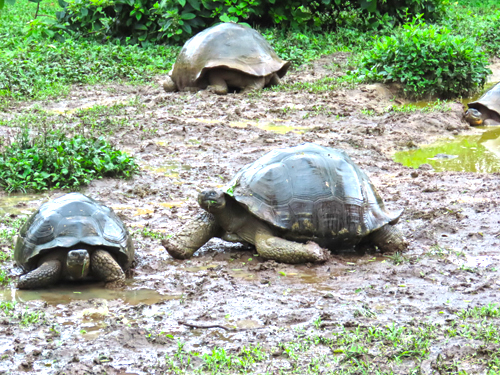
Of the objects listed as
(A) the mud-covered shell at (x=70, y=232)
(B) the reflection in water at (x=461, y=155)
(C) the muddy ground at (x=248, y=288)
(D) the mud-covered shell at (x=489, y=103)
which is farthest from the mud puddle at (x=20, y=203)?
(D) the mud-covered shell at (x=489, y=103)

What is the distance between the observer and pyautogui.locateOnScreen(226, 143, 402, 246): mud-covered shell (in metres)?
4.30

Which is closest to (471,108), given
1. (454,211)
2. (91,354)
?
(454,211)

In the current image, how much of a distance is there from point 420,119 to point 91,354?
605 centimetres

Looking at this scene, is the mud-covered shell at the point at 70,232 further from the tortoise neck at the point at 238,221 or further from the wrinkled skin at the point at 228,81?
the wrinkled skin at the point at 228,81

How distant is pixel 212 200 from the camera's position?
4.34 meters

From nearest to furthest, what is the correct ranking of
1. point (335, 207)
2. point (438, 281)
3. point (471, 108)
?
point (438, 281)
point (335, 207)
point (471, 108)

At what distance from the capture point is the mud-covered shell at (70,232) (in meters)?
3.83

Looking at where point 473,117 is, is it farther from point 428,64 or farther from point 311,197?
point 311,197

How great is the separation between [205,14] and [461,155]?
22.6 ft

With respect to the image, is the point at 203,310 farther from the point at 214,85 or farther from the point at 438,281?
the point at 214,85

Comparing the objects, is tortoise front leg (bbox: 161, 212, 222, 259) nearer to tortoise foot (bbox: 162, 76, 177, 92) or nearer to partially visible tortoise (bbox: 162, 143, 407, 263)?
partially visible tortoise (bbox: 162, 143, 407, 263)

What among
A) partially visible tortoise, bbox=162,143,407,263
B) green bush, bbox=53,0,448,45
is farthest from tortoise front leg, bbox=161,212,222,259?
green bush, bbox=53,0,448,45

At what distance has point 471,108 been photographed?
354 inches

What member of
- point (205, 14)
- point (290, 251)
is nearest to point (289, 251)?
point (290, 251)
